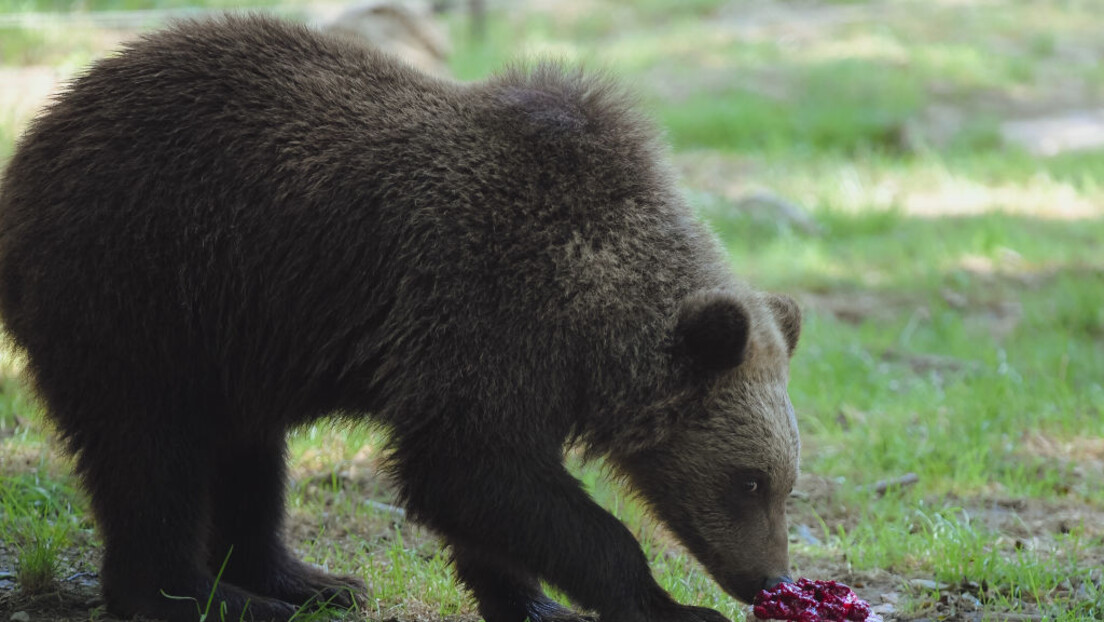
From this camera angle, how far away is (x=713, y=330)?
441cm

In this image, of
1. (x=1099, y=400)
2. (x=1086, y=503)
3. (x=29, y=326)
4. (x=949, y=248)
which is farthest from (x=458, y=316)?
(x=949, y=248)

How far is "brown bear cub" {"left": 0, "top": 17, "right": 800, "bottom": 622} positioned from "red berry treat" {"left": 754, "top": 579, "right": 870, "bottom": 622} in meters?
0.10

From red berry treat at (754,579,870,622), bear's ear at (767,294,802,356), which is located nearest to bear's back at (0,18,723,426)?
bear's ear at (767,294,802,356)

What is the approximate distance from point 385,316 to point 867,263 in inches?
255

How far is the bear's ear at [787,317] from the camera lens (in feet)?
16.7

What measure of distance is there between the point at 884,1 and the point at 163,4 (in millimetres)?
10741

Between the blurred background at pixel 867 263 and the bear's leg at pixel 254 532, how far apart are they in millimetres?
299

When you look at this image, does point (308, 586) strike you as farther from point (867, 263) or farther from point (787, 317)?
point (867, 263)

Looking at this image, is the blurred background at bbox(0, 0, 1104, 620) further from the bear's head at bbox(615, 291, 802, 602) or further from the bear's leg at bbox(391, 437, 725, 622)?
the bear's leg at bbox(391, 437, 725, 622)

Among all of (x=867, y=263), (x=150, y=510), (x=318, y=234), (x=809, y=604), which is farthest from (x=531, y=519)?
(x=867, y=263)

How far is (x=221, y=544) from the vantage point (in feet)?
16.9

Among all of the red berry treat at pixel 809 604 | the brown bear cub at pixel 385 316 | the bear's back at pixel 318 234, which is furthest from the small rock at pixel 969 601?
the bear's back at pixel 318 234

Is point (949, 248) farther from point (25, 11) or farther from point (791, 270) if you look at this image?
point (25, 11)

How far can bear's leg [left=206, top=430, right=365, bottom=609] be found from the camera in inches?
201
